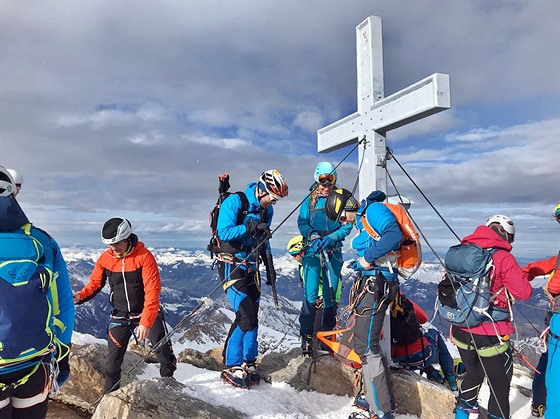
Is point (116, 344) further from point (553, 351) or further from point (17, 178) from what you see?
point (553, 351)

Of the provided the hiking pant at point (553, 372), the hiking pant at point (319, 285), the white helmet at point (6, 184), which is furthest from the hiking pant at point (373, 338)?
the white helmet at point (6, 184)

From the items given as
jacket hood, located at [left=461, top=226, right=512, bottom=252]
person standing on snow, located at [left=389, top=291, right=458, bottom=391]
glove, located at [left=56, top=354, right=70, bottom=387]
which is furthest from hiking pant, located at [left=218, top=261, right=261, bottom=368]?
jacket hood, located at [left=461, top=226, right=512, bottom=252]

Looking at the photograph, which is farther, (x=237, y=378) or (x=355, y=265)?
(x=237, y=378)

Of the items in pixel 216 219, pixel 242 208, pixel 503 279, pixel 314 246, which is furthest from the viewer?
pixel 314 246

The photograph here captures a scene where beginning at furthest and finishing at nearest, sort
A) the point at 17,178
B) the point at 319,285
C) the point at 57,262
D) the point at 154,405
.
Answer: the point at 319,285 < the point at 17,178 < the point at 154,405 < the point at 57,262

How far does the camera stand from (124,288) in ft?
20.6

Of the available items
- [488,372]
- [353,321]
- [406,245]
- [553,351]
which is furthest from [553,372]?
[353,321]

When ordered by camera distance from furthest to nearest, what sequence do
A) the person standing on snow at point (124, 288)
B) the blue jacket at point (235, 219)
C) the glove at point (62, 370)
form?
1. the blue jacket at point (235, 219)
2. the person standing on snow at point (124, 288)
3. the glove at point (62, 370)

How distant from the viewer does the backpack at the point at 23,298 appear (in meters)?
3.12

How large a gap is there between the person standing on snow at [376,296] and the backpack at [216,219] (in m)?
2.07

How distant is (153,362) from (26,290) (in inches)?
267

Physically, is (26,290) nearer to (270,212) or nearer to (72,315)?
(72,315)

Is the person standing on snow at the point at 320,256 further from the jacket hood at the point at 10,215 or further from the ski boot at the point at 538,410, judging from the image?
the jacket hood at the point at 10,215

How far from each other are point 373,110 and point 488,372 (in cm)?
461
